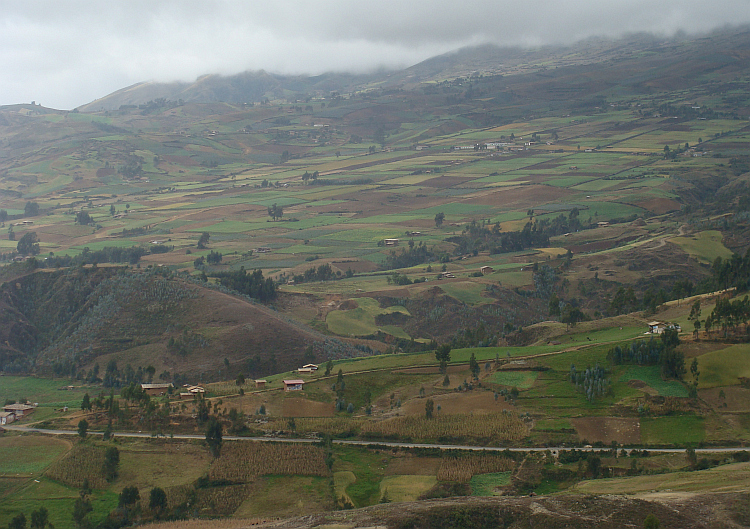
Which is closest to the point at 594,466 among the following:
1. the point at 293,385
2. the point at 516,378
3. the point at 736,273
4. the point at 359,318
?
the point at 516,378

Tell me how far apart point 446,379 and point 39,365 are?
152ft

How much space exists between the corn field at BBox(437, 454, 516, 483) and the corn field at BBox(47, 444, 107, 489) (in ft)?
71.3

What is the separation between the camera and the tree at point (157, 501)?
45719 mm

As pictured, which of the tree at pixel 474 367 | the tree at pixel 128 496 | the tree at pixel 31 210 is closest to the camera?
the tree at pixel 128 496

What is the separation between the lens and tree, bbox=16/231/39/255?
421 feet

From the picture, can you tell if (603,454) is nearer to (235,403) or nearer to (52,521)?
(235,403)

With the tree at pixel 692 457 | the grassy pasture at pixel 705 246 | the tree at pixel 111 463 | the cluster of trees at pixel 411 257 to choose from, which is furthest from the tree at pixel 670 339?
the cluster of trees at pixel 411 257

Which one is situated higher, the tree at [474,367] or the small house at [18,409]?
the small house at [18,409]

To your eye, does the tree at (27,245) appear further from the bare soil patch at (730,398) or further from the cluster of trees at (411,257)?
the bare soil patch at (730,398)

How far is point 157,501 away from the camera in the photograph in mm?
45781

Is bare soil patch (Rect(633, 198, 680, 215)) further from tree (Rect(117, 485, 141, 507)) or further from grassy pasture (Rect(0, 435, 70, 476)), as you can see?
tree (Rect(117, 485, 141, 507))

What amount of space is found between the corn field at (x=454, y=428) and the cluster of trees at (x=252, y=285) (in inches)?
1696

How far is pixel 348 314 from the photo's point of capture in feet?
302

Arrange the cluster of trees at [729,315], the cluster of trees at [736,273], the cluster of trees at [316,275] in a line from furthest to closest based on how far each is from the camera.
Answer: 1. the cluster of trees at [316,275]
2. the cluster of trees at [736,273]
3. the cluster of trees at [729,315]
